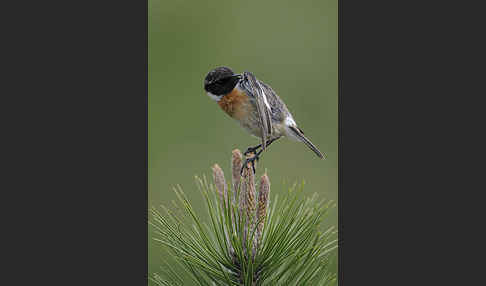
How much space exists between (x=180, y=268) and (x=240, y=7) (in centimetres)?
88

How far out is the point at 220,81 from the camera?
1.45 meters

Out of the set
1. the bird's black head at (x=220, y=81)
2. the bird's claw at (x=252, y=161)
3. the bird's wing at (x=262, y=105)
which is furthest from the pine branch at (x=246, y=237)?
the bird's black head at (x=220, y=81)

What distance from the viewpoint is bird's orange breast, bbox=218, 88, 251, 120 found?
4.89ft

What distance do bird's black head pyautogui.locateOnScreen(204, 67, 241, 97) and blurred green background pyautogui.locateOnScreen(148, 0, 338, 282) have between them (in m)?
0.09

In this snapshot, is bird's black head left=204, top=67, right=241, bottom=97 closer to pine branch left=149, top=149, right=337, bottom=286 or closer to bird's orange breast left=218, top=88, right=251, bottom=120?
bird's orange breast left=218, top=88, right=251, bottom=120

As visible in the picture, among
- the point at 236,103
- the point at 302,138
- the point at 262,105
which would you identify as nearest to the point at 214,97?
the point at 236,103

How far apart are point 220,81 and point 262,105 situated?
15 cm

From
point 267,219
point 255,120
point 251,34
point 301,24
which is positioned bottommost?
point 267,219

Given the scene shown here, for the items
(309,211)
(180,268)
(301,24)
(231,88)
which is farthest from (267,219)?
(301,24)

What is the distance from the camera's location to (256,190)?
4.35 feet

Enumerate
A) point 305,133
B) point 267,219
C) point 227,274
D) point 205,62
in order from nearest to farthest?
point 227,274 < point 267,219 < point 305,133 < point 205,62

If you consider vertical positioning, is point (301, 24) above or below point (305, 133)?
above

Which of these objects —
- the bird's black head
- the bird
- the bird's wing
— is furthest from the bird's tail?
the bird's black head

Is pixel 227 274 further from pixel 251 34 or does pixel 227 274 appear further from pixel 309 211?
pixel 251 34
